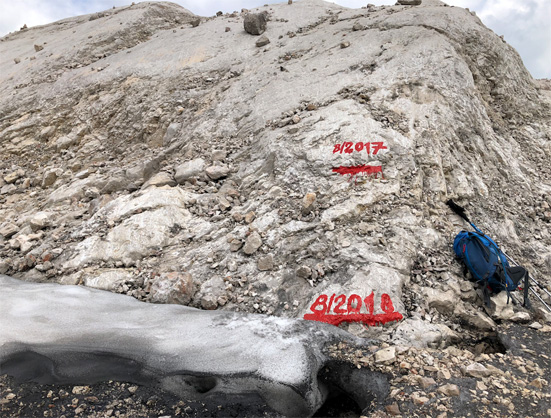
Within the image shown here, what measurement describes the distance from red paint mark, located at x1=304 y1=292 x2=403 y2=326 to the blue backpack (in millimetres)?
1432

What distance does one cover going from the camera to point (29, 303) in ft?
15.0

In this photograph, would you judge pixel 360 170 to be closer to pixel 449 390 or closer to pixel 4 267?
pixel 449 390

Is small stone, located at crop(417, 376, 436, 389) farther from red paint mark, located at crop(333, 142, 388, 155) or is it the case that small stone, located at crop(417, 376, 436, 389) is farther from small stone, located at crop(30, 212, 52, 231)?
small stone, located at crop(30, 212, 52, 231)

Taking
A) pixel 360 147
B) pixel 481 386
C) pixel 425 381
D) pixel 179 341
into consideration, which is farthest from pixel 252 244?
pixel 481 386

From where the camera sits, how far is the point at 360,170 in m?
5.83

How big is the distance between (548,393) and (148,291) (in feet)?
15.4

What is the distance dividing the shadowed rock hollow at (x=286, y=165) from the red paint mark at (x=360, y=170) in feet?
0.38

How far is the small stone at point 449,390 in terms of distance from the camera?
3.18 m

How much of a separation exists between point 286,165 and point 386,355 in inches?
140

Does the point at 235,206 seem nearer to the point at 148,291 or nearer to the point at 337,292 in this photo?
the point at 148,291

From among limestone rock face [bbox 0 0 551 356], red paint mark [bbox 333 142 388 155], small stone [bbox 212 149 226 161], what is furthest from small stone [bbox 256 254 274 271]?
small stone [bbox 212 149 226 161]

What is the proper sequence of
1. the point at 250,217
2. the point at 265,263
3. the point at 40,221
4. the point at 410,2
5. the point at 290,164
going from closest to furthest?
the point at 265,263 < the point at 250,217 < the point at 290,164 < the point at 40,221 < the point at 410,2

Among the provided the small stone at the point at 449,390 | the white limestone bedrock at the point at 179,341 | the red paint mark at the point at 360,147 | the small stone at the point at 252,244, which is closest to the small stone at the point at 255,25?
the red paint mark at the point at 360,147

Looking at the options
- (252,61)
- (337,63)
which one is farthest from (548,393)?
(252,61)
